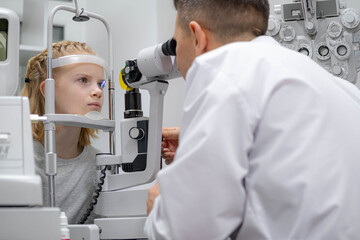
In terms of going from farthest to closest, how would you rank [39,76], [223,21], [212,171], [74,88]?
[39,76], [74,88], [223,21], [212,171]

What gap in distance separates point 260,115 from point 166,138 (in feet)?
2.63

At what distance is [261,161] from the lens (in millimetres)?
792

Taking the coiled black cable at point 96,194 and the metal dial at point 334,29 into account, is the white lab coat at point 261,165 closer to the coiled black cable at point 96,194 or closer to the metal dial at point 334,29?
the coiled black cable at point 96,194

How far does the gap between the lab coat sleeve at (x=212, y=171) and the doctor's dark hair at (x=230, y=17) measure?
0.25 m

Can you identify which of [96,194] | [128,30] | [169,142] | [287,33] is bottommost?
[96,194]

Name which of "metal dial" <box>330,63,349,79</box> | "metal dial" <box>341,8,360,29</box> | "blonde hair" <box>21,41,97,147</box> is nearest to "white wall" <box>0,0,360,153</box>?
"metal dial" <box>341,8,360,29</box>

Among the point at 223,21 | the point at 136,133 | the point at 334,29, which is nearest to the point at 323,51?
the point at 334,29

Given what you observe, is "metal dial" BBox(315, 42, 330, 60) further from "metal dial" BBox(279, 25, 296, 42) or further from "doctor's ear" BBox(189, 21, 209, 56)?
"doctor's ear" BBox(189, 21, 209, 56)

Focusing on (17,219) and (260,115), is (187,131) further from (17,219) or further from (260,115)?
(17,219)

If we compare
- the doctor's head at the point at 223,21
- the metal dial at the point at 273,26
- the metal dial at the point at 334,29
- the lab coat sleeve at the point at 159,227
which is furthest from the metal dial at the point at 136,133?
the metal dial at the point at 334,29

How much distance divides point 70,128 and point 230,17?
38.3 inches

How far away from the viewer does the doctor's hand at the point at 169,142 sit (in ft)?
5.09

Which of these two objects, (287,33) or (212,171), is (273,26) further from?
(212,171)

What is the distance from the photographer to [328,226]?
2.53ft
